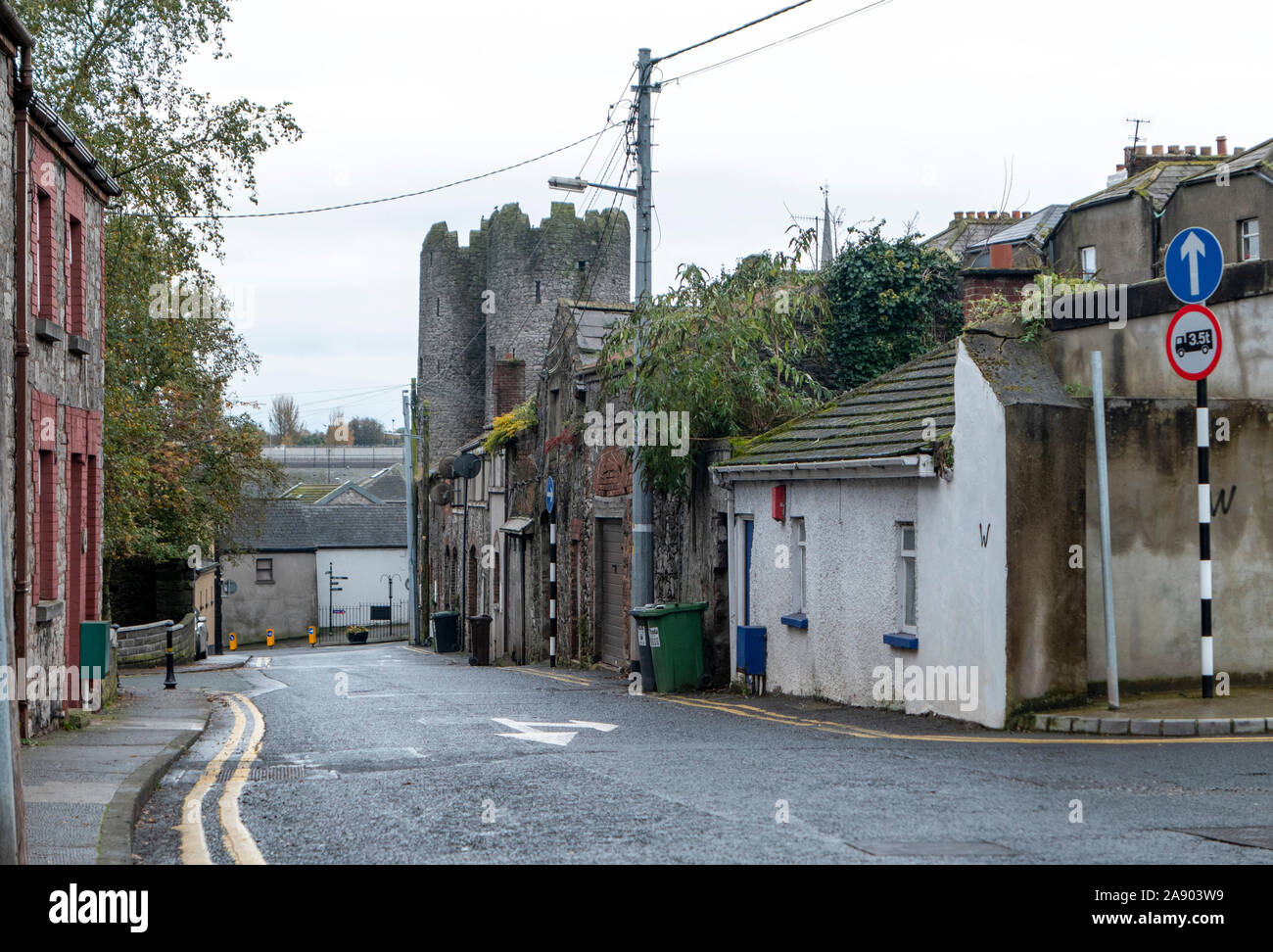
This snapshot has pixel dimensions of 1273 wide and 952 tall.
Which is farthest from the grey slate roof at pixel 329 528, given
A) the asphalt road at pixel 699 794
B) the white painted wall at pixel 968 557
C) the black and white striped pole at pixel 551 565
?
the white painted wall at pixel 968 557

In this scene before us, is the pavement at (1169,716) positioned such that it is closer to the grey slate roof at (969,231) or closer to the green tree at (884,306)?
the green tree at (884,306)

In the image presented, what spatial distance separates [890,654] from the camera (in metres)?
14.8

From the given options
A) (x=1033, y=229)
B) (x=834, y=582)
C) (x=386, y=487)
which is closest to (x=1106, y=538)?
(x=834, y=582)

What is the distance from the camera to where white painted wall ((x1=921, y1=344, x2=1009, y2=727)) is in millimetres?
12578

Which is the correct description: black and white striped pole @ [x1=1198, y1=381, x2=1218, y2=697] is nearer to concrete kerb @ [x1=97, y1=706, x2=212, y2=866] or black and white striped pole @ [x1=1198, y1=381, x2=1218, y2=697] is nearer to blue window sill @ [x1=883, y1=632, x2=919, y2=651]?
blue window sill @ [x1=883, y1=632, x2=919, y2=651]

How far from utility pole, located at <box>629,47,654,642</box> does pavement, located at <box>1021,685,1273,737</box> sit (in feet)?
25.9

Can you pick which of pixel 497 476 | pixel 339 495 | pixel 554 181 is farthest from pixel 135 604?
pixel 339 495

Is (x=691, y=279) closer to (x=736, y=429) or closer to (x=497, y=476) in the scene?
(x=736, y=429)

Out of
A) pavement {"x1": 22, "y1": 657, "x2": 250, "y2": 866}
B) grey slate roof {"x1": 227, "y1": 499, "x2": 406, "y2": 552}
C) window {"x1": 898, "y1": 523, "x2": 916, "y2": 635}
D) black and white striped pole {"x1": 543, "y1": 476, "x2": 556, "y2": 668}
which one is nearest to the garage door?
black and white striped pole {"x1": 543, "y1": 476, "x2": 556, "y2": 668}

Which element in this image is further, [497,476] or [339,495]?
[339,495]

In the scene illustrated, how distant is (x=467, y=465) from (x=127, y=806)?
28.9 metres

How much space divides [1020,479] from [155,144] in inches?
881

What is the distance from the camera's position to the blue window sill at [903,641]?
14242 millimetres

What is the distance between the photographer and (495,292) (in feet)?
208
